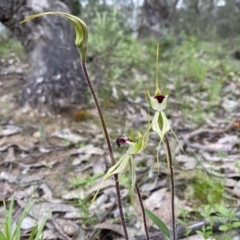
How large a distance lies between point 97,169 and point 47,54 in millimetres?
1274

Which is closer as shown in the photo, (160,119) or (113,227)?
(160,119)

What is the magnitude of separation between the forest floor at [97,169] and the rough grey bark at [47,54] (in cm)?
14

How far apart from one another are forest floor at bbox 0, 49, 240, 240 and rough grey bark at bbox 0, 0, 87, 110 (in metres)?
0.14

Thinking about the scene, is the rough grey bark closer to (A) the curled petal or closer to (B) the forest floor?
(B) the forest floor

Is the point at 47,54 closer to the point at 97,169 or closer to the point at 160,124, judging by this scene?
the point at 97,169

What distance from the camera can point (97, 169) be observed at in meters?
2.21

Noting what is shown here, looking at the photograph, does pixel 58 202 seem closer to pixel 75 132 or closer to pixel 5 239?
pixel 5 239

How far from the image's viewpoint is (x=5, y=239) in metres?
1.12

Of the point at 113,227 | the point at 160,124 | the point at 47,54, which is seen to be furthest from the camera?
the point at 47,54

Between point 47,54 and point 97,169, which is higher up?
point 47,54

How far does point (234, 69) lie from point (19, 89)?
9.16 feet

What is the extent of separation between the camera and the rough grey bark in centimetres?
298

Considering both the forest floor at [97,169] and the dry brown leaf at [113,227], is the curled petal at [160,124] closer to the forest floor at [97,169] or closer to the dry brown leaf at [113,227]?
the forest floor at [97,169]

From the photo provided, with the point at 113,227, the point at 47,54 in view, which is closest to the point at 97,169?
the point at 113,227
